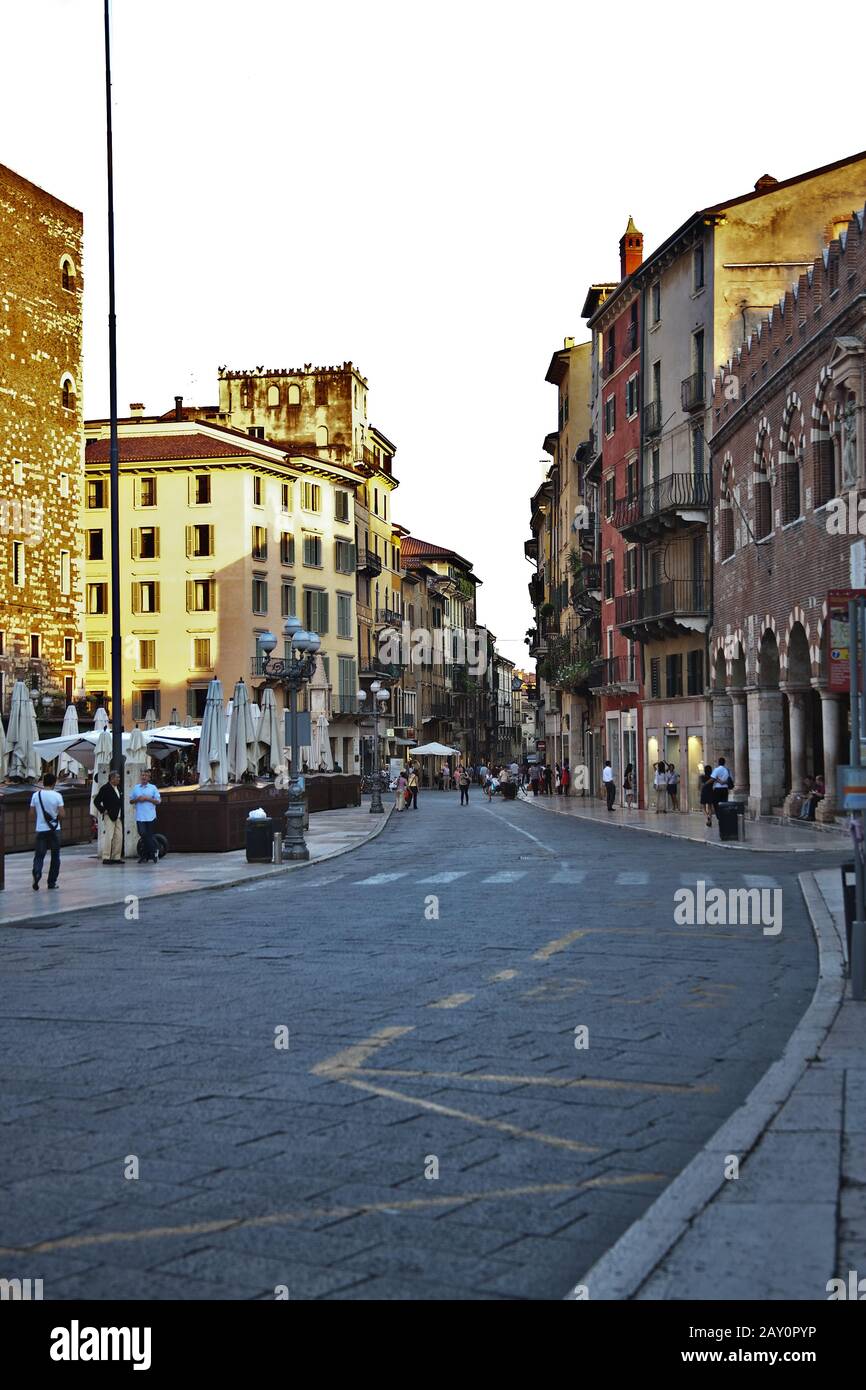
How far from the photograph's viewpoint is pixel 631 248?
68125 mm

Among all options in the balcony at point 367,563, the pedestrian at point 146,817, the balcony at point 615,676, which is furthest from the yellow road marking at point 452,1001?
the balcony at point 367,563

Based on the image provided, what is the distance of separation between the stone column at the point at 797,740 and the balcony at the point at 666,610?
1066 centimetres

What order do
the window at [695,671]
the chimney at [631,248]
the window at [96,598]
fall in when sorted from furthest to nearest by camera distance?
1. the window at [96,598]
2. the chimney at [631,248]
3. the window at [695,671]

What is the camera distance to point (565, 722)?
8612cm

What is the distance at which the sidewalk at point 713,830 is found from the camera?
103 feet

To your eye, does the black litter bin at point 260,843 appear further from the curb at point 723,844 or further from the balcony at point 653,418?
the balcony at point 653,418

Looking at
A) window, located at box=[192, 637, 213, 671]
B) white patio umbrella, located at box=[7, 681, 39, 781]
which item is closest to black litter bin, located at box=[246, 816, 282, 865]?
white patio umbrella, located at box=[7, 681, 39, 781]

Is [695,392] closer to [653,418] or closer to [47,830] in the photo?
[653,418]

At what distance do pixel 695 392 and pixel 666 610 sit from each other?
7.27 metres

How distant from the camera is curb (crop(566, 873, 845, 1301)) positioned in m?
5.07

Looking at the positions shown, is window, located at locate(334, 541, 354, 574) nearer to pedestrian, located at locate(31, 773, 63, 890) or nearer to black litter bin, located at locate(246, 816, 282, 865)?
black litter bin, located at locate(246, 816, 282, 865)

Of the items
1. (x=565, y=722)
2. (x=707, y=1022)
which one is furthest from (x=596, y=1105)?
(x=565, y=722)
